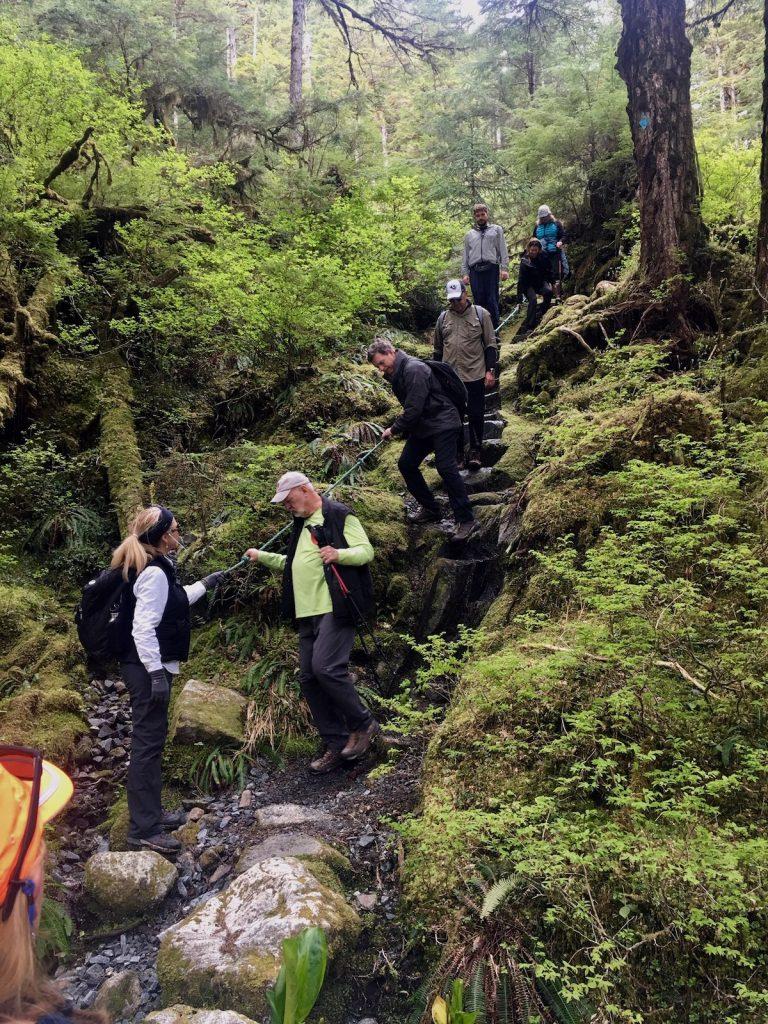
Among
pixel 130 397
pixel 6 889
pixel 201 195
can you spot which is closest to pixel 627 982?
pixel 6 889

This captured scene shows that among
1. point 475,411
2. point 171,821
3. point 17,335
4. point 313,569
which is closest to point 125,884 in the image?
point 171,821

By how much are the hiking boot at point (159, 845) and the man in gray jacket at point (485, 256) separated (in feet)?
26.7

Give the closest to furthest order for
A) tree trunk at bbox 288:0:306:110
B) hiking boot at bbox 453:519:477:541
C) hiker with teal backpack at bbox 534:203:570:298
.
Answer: hiking boot at bbox 453:519:477:541 → hiker with teal backpack at bbox 534:203:570:298 → tree trunk at bbox 288:0:306:110

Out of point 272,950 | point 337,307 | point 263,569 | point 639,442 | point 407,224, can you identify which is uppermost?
point 407,224

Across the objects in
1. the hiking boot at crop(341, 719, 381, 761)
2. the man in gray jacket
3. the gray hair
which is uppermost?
the man in gray jacket

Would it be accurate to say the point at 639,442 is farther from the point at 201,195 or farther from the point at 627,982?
the point at 201,195

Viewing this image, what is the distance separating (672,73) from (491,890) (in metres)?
8.58

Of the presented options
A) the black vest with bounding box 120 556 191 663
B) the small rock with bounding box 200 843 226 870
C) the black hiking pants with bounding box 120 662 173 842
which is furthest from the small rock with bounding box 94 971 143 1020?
the black vest with bounding box 120 556 191 663

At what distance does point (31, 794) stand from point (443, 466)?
5.70 metres

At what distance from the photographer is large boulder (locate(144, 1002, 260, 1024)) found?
2998 millimetres

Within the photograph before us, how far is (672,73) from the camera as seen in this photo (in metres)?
7.42

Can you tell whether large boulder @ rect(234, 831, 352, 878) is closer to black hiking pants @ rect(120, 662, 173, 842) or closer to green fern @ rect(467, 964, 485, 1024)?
black hiking pants @ rect(120, 662, 173, 842)

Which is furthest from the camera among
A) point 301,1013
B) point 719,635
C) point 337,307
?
point 337,307

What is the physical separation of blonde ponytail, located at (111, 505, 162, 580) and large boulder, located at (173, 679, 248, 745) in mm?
1712
